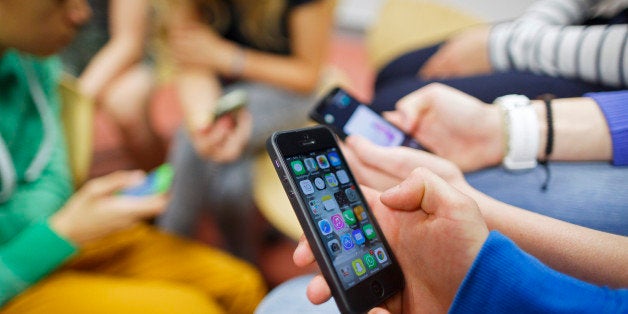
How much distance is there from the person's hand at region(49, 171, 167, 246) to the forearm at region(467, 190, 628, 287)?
0.46 m

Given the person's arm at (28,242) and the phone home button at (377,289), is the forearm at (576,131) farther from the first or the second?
the person's arm at (28,242)

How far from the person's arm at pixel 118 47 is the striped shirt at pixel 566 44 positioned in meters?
0.58

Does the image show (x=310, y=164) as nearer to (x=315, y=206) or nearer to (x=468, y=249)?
(x=315, y=206)

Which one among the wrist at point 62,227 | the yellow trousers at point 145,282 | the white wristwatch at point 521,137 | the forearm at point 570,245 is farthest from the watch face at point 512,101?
the wrist at point 62,227

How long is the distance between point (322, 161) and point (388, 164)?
0.22ft

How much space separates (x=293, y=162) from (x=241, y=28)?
0.57 m

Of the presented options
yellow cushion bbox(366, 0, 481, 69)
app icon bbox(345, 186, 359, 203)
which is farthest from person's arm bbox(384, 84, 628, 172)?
yellow cushion bbox(366, 0, 481, 69)

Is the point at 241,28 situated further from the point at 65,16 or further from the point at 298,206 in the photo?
the point at 298,206

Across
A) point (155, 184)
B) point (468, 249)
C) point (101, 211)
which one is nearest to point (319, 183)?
point (468, 249)

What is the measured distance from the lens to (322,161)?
391 mm

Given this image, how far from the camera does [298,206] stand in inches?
13.9

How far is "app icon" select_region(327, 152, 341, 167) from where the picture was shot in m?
0.40

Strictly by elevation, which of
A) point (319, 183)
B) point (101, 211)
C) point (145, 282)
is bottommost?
point (145, 282)

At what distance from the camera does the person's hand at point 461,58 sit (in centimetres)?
65
